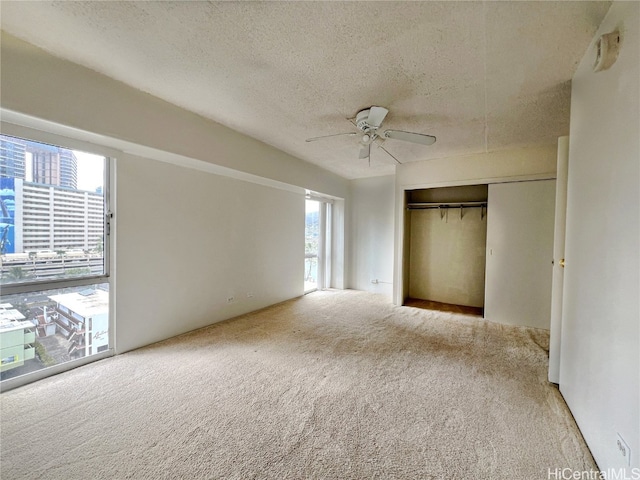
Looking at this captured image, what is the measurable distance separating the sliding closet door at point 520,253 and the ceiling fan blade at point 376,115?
247cm

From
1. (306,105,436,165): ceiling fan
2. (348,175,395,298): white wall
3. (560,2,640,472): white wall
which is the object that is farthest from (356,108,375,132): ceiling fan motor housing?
(348,175,395,298): white wall

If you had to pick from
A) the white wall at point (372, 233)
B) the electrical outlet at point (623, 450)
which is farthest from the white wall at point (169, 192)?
the electrical outlet at point (623, 450)

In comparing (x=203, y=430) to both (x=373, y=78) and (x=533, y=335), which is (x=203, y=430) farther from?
(x=533, y=335)

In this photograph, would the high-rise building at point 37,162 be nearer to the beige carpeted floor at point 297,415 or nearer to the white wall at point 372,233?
the beige carpeted floor at point 297,415

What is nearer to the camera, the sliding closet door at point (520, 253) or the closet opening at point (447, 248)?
the sliding closet door at point (520, 253)

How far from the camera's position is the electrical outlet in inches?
43.2

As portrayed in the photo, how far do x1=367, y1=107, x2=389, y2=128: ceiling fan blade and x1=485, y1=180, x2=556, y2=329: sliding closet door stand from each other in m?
2.47

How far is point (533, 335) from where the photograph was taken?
3256 mm

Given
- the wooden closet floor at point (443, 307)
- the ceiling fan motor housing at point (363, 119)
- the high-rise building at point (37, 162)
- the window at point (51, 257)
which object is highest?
the ceiling fan motor housing at point (363, 119)

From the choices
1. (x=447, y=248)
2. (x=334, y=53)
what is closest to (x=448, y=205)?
(x=447, y=248)

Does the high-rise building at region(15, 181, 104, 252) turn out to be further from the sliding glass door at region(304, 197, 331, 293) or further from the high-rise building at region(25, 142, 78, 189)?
the sliding glass door at region(304, 197, 331, 293)

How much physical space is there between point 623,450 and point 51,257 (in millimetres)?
3893

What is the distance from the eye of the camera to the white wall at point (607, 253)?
1.13 meters

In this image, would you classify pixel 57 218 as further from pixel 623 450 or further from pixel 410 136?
pixel 623 450
